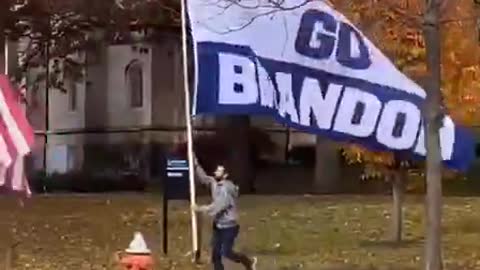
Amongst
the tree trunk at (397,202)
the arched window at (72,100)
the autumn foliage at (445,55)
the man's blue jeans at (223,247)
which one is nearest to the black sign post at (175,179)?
the man's blue jeans at (223,247)

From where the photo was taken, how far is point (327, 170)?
48688mm

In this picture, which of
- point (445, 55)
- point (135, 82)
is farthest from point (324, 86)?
point (135, 82)

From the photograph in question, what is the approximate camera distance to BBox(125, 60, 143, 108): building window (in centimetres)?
5394

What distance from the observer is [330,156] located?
161 feet

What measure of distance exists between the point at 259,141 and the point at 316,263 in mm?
31516

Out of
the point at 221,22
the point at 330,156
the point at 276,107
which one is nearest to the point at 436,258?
the point at 276,107

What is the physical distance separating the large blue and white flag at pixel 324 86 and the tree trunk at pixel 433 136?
4.7 inches

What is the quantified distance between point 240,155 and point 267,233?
1761 cm

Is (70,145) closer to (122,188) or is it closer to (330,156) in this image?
(122,188)

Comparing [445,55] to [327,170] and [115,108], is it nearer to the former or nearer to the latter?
[327,170]

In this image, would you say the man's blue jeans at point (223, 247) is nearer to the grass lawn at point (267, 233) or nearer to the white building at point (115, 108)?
the grass lawn at point (267, 233)

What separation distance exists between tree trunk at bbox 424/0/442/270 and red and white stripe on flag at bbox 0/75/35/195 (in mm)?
4452

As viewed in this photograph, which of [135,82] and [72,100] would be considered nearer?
[135,82]

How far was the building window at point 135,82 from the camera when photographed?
53938mm
